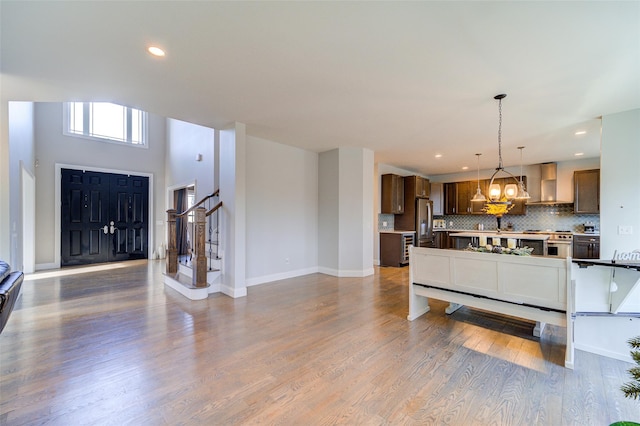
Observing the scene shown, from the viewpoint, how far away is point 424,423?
5.61 ft

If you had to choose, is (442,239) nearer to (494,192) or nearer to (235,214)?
(494,192)

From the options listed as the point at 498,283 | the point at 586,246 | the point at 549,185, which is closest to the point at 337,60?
the point at 498,283

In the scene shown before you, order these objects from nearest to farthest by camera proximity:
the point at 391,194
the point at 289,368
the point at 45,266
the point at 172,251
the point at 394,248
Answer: the point at 289,368
the point at 172,251
the point at 45,266
the point at 394,248
the point at 391,194

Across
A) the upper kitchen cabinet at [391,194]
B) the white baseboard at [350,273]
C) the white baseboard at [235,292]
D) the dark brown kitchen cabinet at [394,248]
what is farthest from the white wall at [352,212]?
the white baseboard at [235,292]

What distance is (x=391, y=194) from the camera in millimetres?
7223

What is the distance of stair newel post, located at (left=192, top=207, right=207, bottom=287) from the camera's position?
430 centimetres


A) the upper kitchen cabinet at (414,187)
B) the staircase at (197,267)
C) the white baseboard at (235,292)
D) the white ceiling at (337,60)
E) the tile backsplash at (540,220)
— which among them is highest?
the white ceiling at (337,60)

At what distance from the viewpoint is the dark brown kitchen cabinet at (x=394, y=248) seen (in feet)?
22.6

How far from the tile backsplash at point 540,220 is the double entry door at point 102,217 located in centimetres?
681

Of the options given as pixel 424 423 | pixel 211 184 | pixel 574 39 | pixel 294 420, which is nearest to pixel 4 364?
pixel 294 420

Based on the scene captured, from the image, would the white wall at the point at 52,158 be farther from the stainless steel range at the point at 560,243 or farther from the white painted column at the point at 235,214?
the stainless steel range at the point at 560,243

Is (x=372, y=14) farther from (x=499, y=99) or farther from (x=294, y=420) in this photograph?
(x=294, y=420)

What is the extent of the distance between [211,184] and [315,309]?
3606mm

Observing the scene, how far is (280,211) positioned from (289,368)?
11.6 ft
